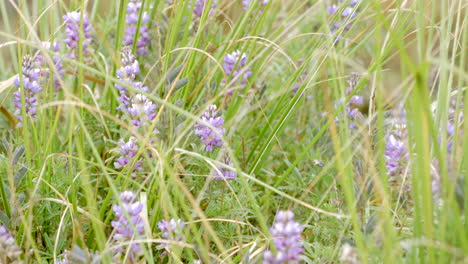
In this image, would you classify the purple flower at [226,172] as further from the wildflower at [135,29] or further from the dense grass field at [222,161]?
the wildflower at [135,29]

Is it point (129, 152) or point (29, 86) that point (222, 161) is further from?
point (29, 86)

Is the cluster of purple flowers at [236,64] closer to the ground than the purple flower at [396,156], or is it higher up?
higher up

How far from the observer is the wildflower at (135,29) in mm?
2504

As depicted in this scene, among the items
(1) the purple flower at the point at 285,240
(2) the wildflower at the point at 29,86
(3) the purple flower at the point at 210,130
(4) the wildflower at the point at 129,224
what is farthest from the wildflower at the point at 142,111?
(1) the purple flower at the point at 285,240

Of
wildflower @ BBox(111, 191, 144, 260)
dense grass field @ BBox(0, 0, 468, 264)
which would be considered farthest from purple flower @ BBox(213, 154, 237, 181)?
wildflower @ BBox(111, 191, 144, 260)

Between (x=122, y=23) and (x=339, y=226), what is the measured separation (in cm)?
105

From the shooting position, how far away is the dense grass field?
139cm

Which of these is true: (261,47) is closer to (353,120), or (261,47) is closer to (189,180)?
(353,120)

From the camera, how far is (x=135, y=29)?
256 centimetres

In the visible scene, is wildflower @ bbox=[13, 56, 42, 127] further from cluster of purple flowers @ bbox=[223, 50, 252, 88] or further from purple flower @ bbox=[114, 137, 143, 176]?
cluster of purple flowers @ bbox=[223, 50, 252, 88]

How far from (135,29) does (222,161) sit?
35.6 inches

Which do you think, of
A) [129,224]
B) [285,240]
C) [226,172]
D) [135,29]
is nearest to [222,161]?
[226,172]

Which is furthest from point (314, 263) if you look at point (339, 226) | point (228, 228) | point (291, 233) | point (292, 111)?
point (292, 111)

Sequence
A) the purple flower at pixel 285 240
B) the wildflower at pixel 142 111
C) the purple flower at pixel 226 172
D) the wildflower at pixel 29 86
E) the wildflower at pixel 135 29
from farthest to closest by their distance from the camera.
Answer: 1. the wildflower at pixel 135 29
2. the wildflower at pixel 29 86
3. the purple flower at pixel 226 172
4. the wildflower at pixel 142 111
5. the purple flower at pixel 285 240
